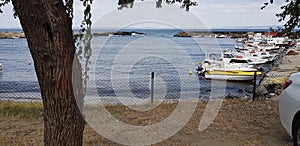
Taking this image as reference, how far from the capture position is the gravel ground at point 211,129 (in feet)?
18.0

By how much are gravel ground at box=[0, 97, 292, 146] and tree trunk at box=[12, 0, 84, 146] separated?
7.50ft

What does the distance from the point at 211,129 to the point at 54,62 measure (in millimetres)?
4059

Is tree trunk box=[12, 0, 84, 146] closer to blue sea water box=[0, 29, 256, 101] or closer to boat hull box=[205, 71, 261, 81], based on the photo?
blue sea water box=[0, 29, 256, 101]

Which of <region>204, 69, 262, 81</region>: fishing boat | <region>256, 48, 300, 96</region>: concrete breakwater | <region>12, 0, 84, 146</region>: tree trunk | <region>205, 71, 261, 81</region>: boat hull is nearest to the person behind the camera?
<region>12, 0, 84, 146</region>: tree trunk

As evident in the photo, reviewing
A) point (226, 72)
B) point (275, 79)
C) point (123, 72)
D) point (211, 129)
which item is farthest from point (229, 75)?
point (211, 129)

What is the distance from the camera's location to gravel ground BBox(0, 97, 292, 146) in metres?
5.49

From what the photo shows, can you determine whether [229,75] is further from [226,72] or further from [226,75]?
[226,72]

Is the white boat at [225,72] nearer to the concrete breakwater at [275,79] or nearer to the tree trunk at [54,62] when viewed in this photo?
the concrete breakwater at [275,79]

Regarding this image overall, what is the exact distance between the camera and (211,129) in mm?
6305

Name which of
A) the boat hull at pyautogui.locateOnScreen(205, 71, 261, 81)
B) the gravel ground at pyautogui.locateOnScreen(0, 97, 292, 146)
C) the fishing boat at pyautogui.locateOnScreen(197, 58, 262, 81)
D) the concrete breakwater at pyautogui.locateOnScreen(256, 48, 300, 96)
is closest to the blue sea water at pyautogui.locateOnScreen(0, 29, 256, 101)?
the fishing boat at pyautogui.locateOnScreen(197, 58, 262, 81)

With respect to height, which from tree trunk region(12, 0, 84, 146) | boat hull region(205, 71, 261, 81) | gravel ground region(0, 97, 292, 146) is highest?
tree trunk region(12, 0, 84, 146)

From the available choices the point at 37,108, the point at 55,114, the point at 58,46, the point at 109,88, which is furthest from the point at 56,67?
the point at 109,88

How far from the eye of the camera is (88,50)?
11.1ft

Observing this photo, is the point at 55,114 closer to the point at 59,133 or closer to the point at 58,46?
the point at 59,133
